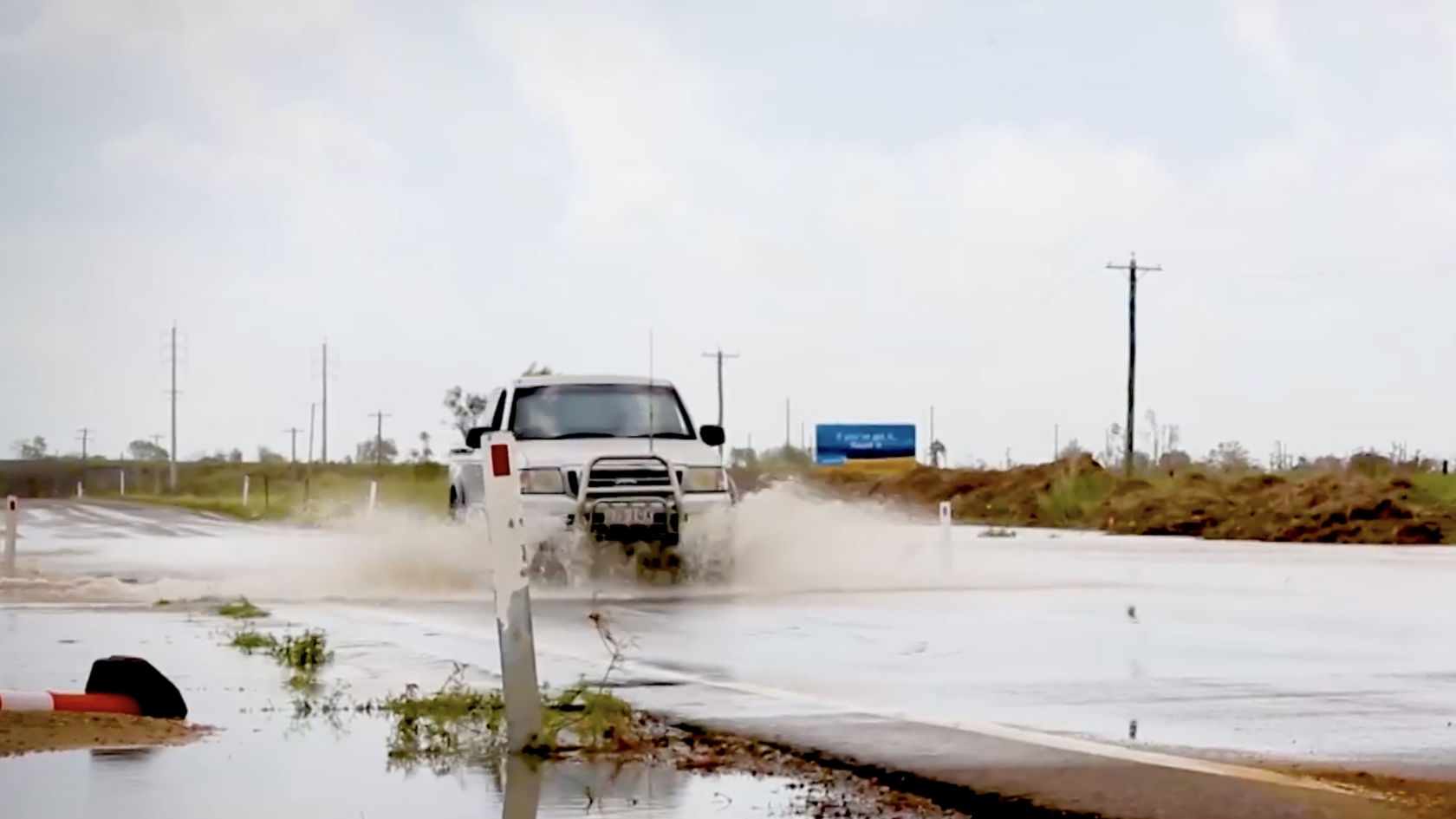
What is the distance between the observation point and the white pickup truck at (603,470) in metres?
20.9

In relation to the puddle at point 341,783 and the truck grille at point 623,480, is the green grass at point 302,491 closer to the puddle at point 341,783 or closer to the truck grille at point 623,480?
the truck grille at point 623,480

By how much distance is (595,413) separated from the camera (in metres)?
22.5

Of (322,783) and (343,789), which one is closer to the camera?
(343,789)

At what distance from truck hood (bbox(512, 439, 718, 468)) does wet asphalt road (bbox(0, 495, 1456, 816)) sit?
126 centimetres

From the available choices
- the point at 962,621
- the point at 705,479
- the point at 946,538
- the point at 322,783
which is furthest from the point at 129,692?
the point at 946,538

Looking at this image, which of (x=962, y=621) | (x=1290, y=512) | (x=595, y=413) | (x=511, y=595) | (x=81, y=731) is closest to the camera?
(x=511, y=595)

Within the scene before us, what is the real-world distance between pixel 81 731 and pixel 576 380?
13.9 m

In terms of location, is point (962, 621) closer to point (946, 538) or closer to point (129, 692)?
point (129, 692)

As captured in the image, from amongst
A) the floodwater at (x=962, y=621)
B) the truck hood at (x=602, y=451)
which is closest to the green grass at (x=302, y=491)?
the truck hood at (x=602, y=451)

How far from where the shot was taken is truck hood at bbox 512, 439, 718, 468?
21172mm

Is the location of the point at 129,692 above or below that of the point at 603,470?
below

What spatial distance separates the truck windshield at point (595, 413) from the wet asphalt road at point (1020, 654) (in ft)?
5.66

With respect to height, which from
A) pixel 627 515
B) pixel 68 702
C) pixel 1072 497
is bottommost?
pixel 68 702

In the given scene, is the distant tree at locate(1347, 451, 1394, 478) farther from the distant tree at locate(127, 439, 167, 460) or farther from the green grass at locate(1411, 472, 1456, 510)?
the distant tree at locate(127, 439, 167, 460)
